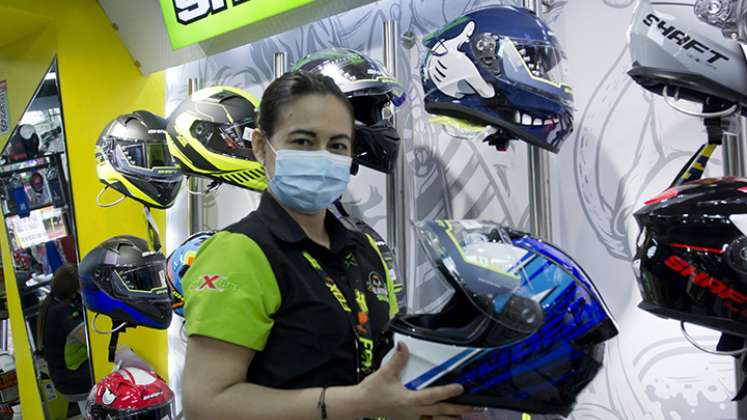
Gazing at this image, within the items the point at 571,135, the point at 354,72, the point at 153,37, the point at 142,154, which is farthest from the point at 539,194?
the point at 153,37

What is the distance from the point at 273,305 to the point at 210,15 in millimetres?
1957

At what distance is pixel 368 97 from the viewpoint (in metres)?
1.91

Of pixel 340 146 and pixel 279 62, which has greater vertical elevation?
pixel 279 62

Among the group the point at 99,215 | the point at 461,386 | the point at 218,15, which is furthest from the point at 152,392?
the point at 461,386

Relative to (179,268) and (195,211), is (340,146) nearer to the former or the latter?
(179,268)

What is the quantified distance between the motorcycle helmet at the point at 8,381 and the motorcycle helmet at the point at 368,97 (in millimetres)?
2845

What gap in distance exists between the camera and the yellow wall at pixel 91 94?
3256 millimetres

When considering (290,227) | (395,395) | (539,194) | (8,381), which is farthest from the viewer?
(8,381)

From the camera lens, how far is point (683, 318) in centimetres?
115

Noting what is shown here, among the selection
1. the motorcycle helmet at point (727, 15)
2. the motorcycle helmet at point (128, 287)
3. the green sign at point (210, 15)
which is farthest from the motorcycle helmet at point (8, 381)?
the motorcycle helmet at point (727, 15)

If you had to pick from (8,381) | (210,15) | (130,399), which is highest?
(210,15)

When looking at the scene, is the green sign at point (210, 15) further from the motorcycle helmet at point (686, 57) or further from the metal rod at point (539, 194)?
the motorcycle helmet at point (686, 57)

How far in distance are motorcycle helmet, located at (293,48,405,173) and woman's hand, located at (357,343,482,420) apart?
0.99 m

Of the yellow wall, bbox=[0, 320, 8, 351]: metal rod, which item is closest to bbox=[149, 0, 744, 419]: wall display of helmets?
the yellow wall
